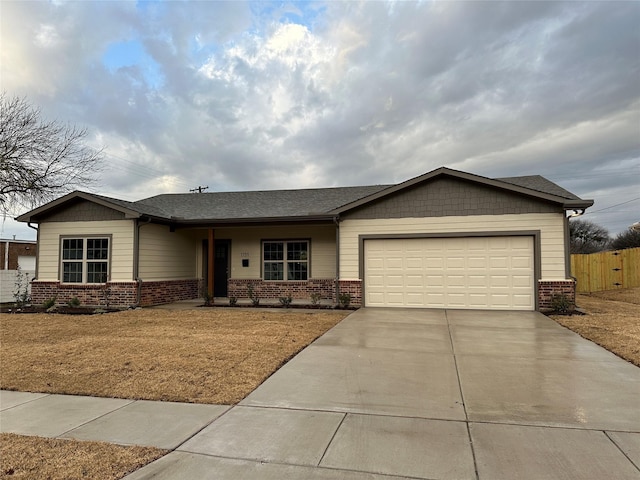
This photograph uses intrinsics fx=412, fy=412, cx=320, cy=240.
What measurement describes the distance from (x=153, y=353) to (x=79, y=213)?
379 inches

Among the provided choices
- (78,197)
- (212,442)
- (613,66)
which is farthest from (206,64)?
(212,442)

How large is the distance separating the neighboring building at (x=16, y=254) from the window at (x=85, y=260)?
15.8 m

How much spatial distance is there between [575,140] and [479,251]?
12.5m

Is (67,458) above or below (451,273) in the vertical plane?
below

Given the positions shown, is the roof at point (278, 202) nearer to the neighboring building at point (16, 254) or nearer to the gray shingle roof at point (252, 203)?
the gray shingle roof at point (252, 203)

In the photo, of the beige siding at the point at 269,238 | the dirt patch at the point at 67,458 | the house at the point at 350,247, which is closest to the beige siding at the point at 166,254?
the house at the point at 350,247

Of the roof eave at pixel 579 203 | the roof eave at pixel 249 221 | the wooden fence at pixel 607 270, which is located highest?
the roof eave at pixel 579 203

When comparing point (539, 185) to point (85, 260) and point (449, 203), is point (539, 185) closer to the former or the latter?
point (449, 203)

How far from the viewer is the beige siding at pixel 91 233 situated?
44.3 ft

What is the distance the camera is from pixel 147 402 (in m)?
4.52

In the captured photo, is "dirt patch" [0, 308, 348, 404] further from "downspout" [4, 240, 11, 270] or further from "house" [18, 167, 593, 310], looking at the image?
"downspout" [4, 240, 11, 270]

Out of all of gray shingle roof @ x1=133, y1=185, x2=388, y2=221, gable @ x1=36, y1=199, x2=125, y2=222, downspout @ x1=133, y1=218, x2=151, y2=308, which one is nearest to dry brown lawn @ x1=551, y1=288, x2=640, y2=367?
gray shingle roof @ x1=133, y1=185, x2=388, y2=221

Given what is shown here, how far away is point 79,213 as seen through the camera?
46.1 feet

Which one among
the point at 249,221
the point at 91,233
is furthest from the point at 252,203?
the point at 91,233
